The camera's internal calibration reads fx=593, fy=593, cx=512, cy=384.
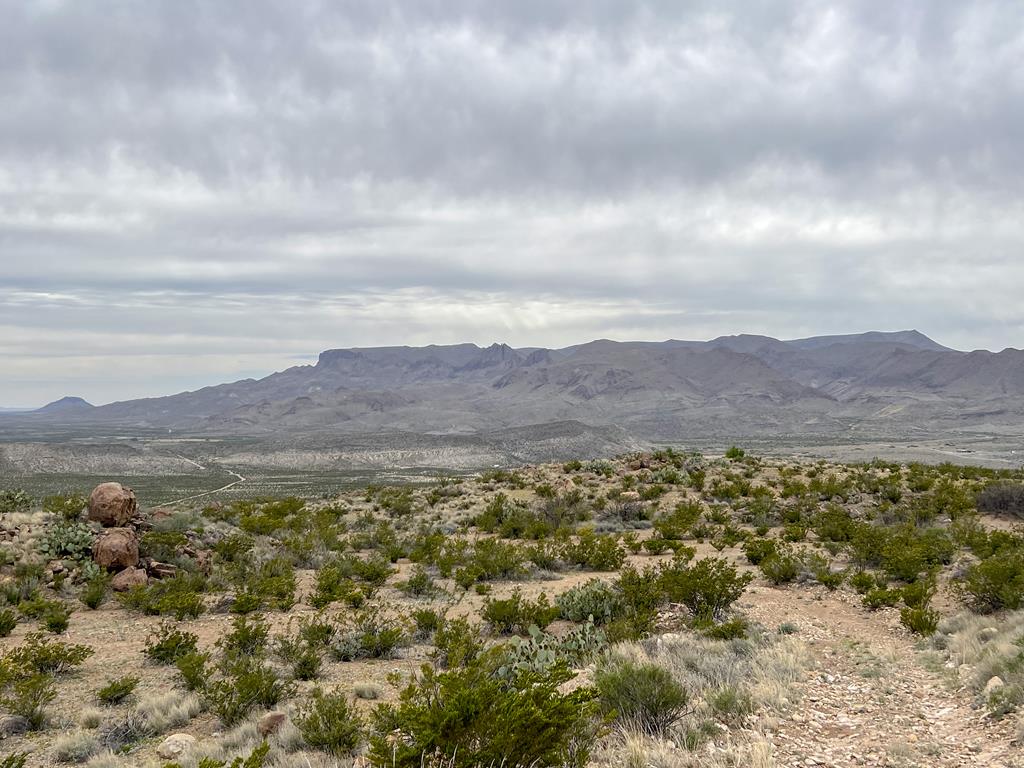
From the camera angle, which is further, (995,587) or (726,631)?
(995,587)

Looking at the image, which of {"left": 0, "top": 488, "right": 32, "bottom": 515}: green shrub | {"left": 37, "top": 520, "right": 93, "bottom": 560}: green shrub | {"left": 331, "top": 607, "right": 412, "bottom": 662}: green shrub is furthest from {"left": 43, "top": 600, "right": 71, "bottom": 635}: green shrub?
{"left": 0, "top": 488, "right": 32, "bottom": 515}: green shrub

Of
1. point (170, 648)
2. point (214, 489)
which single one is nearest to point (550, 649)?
point (170, 648)

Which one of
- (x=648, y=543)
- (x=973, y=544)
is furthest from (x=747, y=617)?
(x=973, y=544)

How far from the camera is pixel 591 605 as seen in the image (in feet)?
36.6

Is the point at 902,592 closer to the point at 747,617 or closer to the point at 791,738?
the point at 747,617

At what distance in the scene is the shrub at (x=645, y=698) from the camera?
6305mm

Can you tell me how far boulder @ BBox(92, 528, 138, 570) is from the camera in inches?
567

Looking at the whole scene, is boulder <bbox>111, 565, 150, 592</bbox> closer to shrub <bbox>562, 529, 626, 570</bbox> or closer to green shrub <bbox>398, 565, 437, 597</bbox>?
green shrub <bbox>398, 565, 437, 597</bbox>

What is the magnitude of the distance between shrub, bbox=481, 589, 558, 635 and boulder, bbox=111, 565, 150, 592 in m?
8.06

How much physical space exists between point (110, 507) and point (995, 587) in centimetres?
2055

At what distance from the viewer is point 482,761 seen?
4562mm

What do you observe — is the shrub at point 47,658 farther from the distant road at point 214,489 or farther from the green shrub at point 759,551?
the distant road at point 214,489

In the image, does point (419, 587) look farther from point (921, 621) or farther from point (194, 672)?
point (921, 621)

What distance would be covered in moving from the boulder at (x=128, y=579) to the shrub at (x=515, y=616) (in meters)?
8.06
